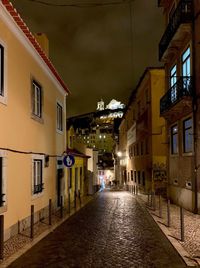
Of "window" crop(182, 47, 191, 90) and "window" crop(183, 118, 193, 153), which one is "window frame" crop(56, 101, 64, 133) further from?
"window" crop(182, 47, 191, 90)

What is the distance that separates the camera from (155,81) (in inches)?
1133

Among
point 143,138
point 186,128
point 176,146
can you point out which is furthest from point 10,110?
point 143,138

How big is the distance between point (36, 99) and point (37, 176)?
2830 mm

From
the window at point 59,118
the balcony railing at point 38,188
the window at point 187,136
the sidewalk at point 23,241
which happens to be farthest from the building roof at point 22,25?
the window at point 187,136

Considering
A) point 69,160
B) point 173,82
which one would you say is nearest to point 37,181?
point 69,160

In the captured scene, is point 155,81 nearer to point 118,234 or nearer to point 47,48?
point 47,48

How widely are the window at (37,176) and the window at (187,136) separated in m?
6.58

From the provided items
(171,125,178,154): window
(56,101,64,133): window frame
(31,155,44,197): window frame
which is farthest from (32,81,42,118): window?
(171,125,178,154): window

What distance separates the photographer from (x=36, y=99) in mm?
15086

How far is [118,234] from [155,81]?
18.7 metres

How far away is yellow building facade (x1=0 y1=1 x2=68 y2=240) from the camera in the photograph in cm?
1083

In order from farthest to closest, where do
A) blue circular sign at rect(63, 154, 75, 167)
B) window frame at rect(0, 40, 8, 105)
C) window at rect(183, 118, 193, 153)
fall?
window at rect(183, 118, 193, 153)
blue circular sign at rect(63, 154, 75, 167)
window frame at rect(0, 40, 8, 105)

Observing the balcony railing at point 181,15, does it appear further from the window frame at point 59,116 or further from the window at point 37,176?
the window at point 37,176

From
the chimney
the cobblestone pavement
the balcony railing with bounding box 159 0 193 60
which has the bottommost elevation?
the cobblestone pavement
